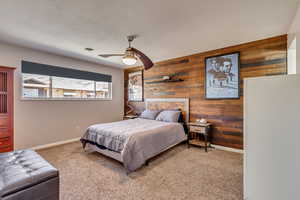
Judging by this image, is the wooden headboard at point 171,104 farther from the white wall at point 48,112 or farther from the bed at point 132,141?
the white wall at point 48,112

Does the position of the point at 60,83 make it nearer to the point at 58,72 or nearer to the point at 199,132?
the point at 58,72

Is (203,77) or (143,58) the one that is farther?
(203,77)

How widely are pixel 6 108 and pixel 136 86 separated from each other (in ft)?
11.6

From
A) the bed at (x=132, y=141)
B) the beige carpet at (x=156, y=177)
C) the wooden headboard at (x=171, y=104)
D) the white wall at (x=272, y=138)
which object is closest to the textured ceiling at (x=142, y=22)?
the white wall at (x=272, y=138)

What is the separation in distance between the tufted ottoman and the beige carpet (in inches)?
15.2

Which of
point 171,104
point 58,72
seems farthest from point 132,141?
point 58,72

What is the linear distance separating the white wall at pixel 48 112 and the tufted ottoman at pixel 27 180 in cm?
184

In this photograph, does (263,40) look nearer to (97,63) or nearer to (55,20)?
(55,20)

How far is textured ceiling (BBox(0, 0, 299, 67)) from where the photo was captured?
184cm

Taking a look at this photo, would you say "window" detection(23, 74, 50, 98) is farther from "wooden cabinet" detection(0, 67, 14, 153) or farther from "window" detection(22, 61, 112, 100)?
"wooden cabinet" detection(0, 67, 14, 153)

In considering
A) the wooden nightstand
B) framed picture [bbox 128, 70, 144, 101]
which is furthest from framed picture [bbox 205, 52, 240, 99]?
framed picture [bbox 128, 70, 144, 101]

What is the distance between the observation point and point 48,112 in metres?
3.63

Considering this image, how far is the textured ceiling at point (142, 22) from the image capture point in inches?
72.4

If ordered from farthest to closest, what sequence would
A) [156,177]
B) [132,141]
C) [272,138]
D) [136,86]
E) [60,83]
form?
[136,86]
[60,83]
[132,141]
[156,177]
[272,138]
